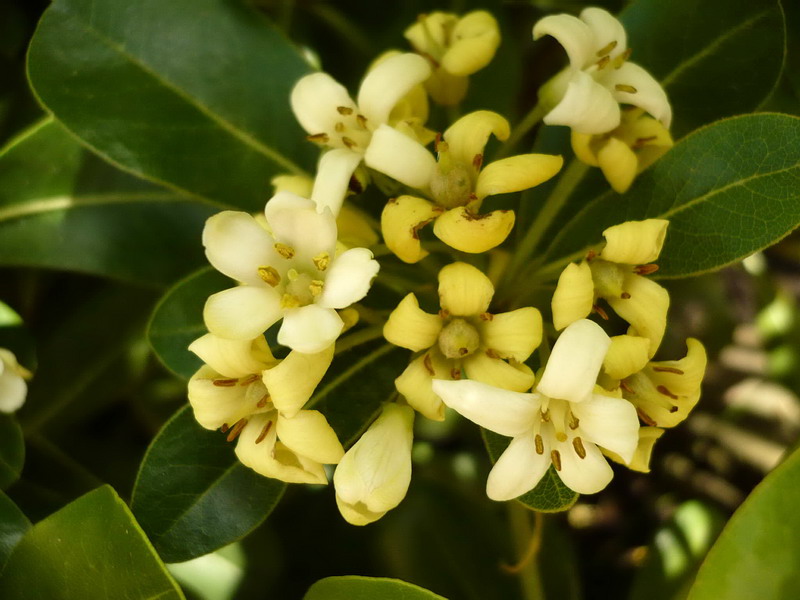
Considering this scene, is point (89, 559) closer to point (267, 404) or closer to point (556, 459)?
point (267, 404)

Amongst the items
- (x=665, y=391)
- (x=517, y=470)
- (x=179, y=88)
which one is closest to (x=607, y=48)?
(x=665, y=391)

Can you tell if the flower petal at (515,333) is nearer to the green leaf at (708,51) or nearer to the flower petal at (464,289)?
the flower petal at (464,289)

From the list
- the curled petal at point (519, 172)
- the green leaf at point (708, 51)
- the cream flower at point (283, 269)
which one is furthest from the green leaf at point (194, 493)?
the green leaf at point (708, 51)

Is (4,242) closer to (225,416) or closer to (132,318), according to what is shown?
(132,318)

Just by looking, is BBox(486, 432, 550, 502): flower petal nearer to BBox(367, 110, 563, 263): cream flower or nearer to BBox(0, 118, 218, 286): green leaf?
BBox(367, 110, 563, 263): cream flower

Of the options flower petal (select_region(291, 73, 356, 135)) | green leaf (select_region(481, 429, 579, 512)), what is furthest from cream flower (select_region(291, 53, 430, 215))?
green leaf (select_region(481, 429, 579, 512))

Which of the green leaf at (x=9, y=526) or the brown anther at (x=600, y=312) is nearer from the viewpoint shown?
the brown anther at (x=600, y=312)

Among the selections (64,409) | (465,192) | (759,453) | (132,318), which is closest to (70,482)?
(64,409)
